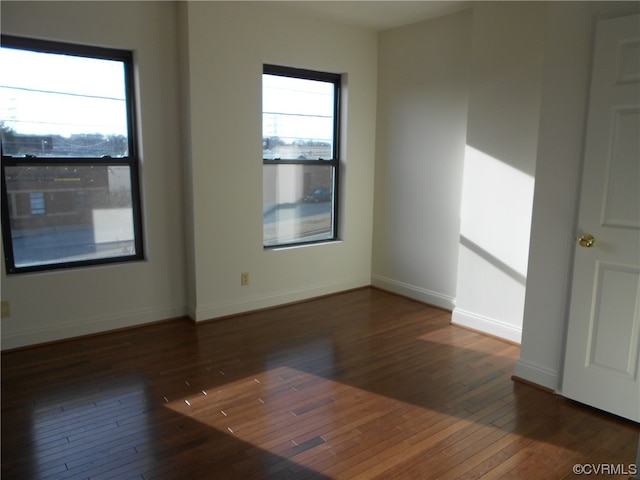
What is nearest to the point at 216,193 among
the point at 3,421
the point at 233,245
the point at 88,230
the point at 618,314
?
the point at 233,245

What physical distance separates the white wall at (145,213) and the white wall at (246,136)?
0.73ft

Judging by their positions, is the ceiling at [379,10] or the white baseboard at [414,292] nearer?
the ceiling at [379,10]

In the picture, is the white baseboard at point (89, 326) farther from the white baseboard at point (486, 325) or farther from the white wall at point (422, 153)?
the white baseboard at point (486, 325)

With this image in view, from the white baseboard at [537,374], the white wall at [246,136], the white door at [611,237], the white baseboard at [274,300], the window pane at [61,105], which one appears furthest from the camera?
the white baseboard at [274,300]

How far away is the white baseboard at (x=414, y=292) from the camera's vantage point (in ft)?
14.5

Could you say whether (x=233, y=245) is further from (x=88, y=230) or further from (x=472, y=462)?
(x=472, y=462)

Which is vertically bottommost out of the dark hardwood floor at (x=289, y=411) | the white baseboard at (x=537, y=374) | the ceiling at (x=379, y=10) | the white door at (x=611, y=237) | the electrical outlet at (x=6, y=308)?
the dark hardwood floor at (x=289, y=411)

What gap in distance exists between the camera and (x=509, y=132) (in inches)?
141

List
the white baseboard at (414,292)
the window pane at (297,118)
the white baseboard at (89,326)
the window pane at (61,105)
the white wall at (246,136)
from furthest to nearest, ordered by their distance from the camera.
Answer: the white baseboard at (414,292) → the window pane at (297,118) → the white wall at (246,136) → the white baseboard at (89,326) → the window pane at (61,105)

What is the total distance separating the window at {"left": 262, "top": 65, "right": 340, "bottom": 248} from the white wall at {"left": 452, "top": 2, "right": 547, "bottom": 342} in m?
1.46

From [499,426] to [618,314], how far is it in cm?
88

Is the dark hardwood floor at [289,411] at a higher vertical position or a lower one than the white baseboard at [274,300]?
lower

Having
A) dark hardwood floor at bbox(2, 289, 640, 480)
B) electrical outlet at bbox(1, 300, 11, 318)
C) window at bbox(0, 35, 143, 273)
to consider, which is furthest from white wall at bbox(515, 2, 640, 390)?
electrical outlet at bbox(1, 300, 11, 318)

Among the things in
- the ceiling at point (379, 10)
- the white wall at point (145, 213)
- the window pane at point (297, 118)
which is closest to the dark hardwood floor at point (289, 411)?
the white wall at point (145, 213)
